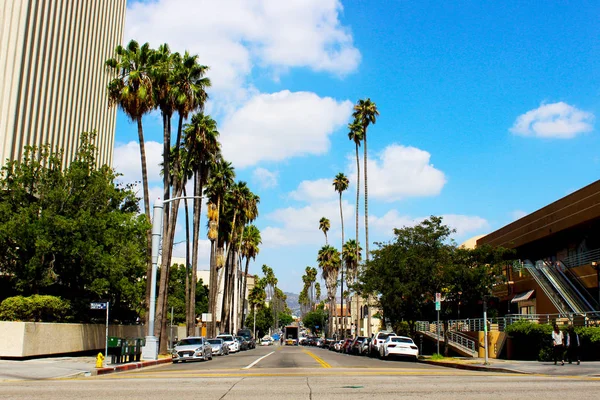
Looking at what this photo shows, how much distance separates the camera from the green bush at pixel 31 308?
27.5 m

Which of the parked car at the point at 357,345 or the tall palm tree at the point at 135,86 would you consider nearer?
the tall palm tree at the point at 135,86

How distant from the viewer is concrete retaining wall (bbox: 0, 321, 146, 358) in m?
25.5

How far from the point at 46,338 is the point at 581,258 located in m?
30.6

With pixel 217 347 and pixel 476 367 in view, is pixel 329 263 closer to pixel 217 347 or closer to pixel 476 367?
pixel 217 347

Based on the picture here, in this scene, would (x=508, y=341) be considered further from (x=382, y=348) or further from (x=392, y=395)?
(x=392, y=395)

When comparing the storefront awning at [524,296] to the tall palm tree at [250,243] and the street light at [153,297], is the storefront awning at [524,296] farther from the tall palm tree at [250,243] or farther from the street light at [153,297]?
the tall palm tree at [250,243]

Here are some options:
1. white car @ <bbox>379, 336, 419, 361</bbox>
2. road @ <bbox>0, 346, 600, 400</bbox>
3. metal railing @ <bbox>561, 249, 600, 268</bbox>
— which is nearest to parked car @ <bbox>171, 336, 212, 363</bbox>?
white car @ <bbox>379, 336, 419, 361</bbox>

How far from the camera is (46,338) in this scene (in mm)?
27859

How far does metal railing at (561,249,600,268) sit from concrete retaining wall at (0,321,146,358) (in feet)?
94.7

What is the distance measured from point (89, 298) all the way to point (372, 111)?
3889cm

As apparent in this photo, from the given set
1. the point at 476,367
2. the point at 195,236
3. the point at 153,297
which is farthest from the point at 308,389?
the point at 195,236

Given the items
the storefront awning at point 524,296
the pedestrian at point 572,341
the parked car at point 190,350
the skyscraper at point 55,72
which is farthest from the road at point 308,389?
the skyscraper at point 55,72

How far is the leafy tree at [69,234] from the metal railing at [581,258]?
26.2 metres

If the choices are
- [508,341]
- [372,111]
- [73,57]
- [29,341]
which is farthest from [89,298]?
[372,111]
